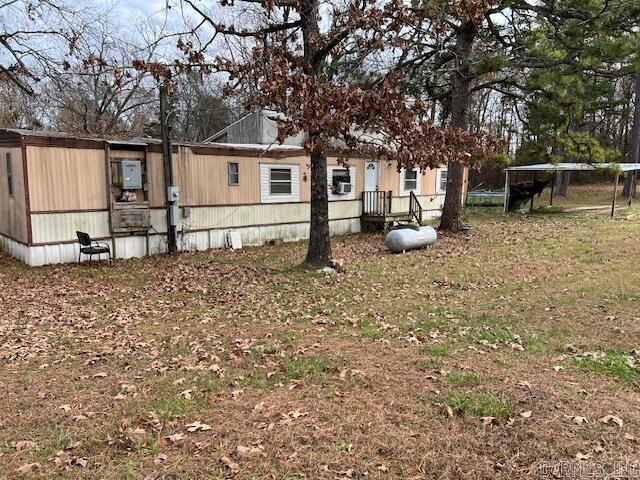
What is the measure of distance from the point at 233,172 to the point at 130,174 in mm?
2866

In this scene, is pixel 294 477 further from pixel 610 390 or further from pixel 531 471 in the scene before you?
pixel 610 390

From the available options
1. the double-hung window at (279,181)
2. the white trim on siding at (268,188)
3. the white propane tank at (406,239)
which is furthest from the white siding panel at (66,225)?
the white propane tank at (406,239)

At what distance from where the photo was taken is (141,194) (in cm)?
1147

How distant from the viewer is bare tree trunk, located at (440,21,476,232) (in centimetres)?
1241

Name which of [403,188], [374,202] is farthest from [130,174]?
[403,188]

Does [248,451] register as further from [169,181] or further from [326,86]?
[169,181]

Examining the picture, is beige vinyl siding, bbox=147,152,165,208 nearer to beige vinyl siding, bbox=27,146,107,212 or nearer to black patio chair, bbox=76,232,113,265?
beige vinyl siding, bbox=27,146,107,212

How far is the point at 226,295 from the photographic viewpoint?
7.79 metres

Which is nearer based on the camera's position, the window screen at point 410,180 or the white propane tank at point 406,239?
the white propane tank at point 406,239

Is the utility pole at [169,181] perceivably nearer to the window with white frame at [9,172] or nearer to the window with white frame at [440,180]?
the window with white frame at [9,172]

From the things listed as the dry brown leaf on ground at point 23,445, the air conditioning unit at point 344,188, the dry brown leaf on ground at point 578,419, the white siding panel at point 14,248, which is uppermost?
the air conditioning unit at point 344,188

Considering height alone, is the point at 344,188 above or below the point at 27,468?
above

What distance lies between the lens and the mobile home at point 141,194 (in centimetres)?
991

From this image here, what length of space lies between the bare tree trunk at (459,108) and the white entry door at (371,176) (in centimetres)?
277
